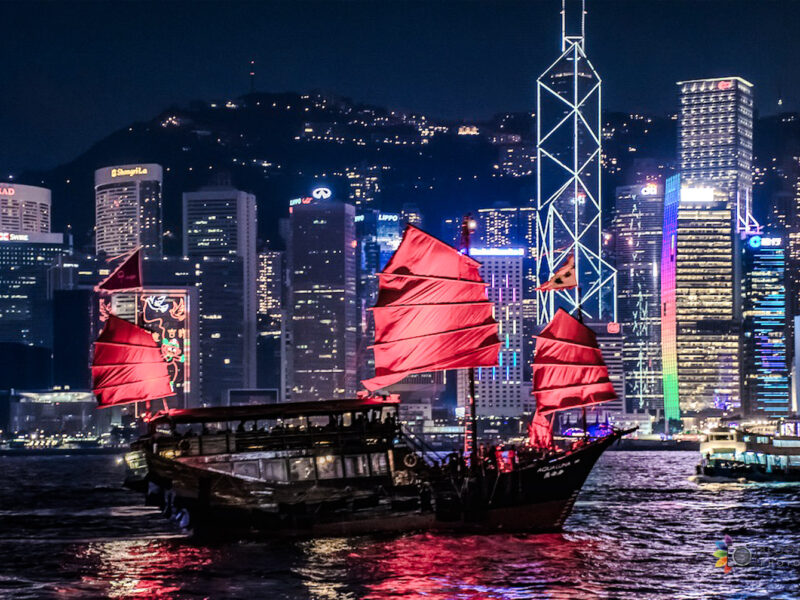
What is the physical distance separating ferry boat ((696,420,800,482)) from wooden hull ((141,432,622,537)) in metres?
55.5

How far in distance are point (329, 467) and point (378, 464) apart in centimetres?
194

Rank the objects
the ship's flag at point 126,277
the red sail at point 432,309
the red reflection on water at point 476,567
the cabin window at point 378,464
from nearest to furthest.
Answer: the red reflection on water at point 476,567 < the cabin window at point 378,464 < the red sail at point 432,309 < the ship's flag at point 126,277

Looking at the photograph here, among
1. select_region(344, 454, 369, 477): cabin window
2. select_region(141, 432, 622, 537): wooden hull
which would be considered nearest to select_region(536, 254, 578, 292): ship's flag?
select_region(141, 432, 622, 537): wooden hull

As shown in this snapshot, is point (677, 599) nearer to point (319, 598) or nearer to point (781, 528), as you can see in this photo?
point (319, 598)

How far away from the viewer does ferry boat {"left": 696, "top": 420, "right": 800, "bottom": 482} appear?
4075 inches

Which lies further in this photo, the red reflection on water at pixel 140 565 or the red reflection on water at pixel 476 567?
the red reflection on water at pixel 140 565

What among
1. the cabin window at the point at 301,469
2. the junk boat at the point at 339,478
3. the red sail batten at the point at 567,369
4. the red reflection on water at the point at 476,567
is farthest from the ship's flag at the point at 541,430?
the cabin window at the point at 301,469

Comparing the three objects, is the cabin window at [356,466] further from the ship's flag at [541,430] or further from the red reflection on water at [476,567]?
the ship's flag at [541,430]

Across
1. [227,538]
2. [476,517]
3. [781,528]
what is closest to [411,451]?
[476,517]

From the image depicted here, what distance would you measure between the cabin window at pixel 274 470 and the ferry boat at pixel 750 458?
202 feet

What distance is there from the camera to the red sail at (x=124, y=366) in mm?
69125

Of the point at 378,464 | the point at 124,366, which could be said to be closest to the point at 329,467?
the point at 378,464

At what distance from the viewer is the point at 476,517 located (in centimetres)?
5212

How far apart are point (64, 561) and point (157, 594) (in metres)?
9.39
